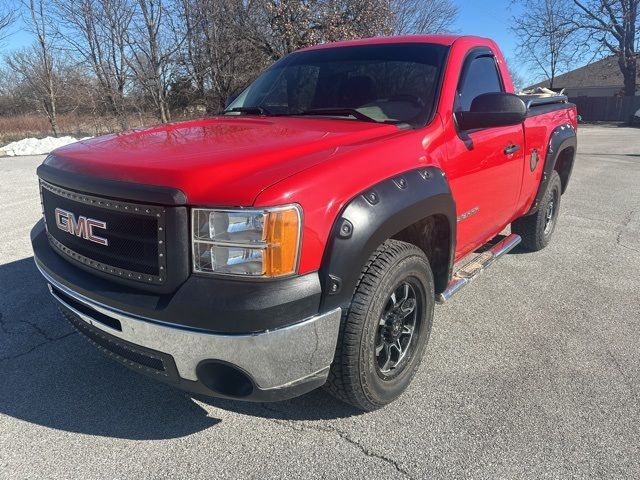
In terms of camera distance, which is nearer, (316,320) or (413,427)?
(316,320)

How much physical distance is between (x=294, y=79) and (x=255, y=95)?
347 mm

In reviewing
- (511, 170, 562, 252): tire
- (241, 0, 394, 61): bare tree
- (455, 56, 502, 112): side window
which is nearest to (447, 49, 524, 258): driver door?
(455, 56, 502, 112): side window

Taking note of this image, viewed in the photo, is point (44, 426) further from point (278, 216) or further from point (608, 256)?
point (608, 256)

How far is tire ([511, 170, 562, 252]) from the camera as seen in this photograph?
186 inches

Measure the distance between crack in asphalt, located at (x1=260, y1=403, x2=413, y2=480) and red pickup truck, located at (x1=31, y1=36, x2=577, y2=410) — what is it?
7.7 inches

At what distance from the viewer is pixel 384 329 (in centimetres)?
248

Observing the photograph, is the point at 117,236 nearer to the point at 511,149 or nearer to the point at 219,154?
the point at 219,154

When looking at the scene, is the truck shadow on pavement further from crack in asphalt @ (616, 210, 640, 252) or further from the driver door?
crack in asphalt @ (616, 210, 640, 252)

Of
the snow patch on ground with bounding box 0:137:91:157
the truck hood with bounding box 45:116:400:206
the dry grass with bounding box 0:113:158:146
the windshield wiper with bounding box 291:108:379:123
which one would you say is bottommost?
the snow patch on ground with bounding box 0:137:91:157

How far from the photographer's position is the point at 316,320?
1.94m

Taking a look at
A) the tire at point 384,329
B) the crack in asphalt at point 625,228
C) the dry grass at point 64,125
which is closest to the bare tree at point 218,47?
the dry grass at point 64,125

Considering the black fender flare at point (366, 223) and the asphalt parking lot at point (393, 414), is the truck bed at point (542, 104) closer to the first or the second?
the asphalt parking lot at point (393, 414)

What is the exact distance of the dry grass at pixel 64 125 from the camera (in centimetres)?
1853

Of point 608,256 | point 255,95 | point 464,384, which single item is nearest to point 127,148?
point 255,95
